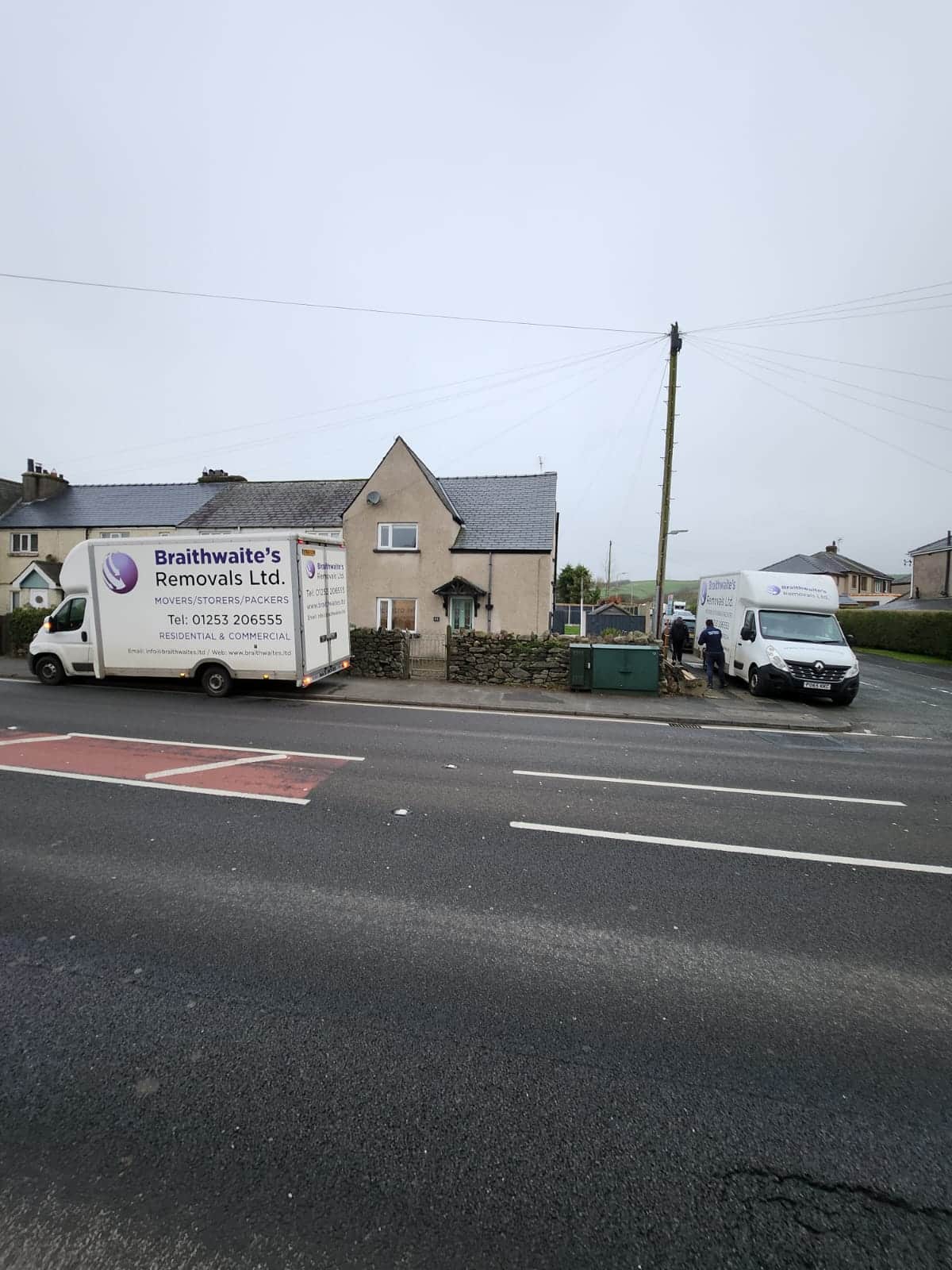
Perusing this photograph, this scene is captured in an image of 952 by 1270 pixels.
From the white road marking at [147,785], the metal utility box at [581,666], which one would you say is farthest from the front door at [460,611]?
the white road marking at [147,785]

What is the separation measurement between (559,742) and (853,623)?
35.3 metres

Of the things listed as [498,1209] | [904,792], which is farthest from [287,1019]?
[904,792]

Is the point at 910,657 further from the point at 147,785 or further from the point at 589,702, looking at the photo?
the point at 147,785

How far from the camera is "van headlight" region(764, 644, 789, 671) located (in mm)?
13211

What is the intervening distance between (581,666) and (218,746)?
28.5 feet

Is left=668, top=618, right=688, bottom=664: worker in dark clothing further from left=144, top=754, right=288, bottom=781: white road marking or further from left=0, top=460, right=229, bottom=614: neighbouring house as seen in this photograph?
left=0, top=460, right=229, bottom=614: neighbouring house

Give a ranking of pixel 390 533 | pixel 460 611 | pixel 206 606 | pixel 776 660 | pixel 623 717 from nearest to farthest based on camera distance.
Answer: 1. pixel 623 717
2. pixel 206 606
3. pixel 776 660
4. pixel 460 611
5. pixel 390 533

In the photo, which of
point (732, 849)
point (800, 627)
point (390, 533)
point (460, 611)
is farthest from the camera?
point (390, 533)

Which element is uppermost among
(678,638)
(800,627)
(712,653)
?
(800,627)

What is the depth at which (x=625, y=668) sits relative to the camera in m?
13.9

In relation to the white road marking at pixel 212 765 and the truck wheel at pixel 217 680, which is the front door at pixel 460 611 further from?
the white road marking at pixel 212 765

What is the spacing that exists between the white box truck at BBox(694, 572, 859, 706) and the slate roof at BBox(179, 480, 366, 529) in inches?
629

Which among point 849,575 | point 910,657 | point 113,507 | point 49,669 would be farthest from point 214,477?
point 849,575

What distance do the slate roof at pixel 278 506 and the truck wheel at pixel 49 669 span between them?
449 inches
